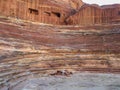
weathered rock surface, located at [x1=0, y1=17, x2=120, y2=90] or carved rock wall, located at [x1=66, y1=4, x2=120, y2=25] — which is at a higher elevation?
carved rock wall, located at [x1=66, y1=4, x2=120, y2=25]

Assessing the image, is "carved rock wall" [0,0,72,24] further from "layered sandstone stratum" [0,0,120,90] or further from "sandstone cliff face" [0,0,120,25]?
"layered sandstone stratum" [0,0,120,90]

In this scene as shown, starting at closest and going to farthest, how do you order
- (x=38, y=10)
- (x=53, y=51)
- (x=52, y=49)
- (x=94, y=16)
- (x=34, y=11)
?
(x=53, y=51) < (x=52, y=49) < (x=34, y=11) < (x=38, y=10) < (x=94, y=16)

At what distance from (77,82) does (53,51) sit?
4.24 meters

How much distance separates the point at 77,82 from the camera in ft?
40.6

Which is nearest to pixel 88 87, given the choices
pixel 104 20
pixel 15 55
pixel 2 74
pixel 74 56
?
pixel 2 74

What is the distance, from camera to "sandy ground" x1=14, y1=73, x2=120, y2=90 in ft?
36.1

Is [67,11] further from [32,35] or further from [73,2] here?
[32,35]

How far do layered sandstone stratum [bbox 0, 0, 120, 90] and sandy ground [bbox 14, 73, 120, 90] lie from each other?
3 centimetres

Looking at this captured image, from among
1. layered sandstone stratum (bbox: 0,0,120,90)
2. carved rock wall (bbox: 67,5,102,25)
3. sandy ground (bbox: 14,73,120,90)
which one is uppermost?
carved rock wall (bbox: 67,5,102,25)

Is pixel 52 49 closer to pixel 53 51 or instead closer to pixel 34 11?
pixel 53 51

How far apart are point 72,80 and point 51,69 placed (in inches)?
73.8

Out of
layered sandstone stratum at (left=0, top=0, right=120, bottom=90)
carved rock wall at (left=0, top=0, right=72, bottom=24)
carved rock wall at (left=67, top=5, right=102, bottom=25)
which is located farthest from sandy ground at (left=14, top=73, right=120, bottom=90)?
carved rock wall at (left=67, top=5, right=102, bottom=25)

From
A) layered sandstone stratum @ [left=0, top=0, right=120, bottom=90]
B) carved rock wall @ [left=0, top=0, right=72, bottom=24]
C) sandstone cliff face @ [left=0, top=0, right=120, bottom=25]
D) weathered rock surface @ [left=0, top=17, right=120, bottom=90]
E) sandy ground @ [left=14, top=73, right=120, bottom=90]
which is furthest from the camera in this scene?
sandstone cliff face @ [left=0, top=0, right=120, bottom=25]

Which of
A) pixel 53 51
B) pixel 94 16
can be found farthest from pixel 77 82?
pixel 94 16
